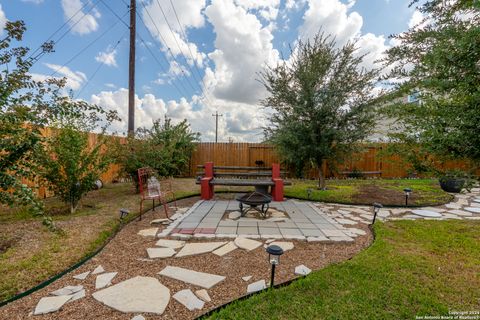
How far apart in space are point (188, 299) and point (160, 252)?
1097mm

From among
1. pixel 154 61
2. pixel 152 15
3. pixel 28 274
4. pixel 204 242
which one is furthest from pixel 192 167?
pixel 28 274

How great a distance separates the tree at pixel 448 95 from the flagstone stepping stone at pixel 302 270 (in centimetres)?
157

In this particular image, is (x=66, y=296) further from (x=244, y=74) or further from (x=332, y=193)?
(x=244, y=74)

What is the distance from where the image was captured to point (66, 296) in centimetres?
204

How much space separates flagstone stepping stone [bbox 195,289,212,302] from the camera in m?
2.01

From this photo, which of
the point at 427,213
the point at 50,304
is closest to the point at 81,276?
the point at 50,304

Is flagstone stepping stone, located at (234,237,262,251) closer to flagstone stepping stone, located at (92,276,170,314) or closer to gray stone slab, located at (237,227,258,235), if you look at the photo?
gray stone slab, located at (237,227,258,235)

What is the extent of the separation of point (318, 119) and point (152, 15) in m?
6.92

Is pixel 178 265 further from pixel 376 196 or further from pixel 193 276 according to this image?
pixel 376 196

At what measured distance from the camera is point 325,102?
645cm

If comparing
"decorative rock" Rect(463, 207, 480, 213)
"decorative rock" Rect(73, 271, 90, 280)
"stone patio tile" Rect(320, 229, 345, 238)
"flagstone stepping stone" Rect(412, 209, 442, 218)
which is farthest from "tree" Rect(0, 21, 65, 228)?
"decorative rock" Rect(463, 207, 480, 213)

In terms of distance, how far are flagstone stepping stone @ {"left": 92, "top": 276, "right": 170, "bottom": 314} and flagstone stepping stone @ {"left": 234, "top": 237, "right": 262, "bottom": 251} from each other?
119 centimetres

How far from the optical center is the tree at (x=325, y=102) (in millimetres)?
6516

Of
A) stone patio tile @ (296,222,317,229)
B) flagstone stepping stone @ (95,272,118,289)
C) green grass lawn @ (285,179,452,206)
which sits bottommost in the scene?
flagstone stepping stone @ (95,272,118,289)
